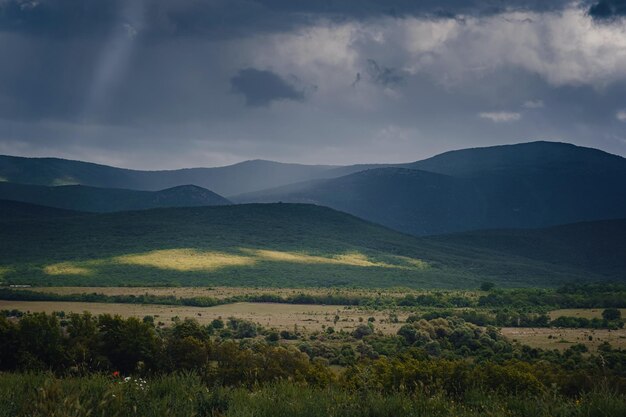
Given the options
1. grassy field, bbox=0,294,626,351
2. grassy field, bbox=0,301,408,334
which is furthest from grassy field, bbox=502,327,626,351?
grassy field, bbox=0,301,408,334

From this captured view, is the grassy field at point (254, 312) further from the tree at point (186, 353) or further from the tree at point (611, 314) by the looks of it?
the tree at point (186, 353)

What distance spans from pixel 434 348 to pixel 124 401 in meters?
80.0

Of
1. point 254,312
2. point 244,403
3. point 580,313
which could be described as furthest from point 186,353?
point 580,313

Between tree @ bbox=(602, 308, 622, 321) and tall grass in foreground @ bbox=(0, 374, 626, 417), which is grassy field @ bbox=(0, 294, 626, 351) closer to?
tree @ bbox=(602, 308, 622, 321)

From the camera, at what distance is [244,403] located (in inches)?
655

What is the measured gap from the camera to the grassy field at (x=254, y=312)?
413 feet

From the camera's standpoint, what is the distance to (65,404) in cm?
1359

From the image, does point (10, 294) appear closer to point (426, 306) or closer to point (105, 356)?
point (426, 306)

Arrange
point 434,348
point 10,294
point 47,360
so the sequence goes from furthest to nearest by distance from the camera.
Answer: point 10,294, point 434,348, point 47,360

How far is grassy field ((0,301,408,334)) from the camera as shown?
4951 inches

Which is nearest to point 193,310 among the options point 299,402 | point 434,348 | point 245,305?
point 245,305

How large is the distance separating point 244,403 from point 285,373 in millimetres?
32765

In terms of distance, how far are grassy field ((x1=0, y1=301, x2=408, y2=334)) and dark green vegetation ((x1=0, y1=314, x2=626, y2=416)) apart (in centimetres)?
1243

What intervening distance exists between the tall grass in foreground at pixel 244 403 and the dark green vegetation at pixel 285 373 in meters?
0.05
